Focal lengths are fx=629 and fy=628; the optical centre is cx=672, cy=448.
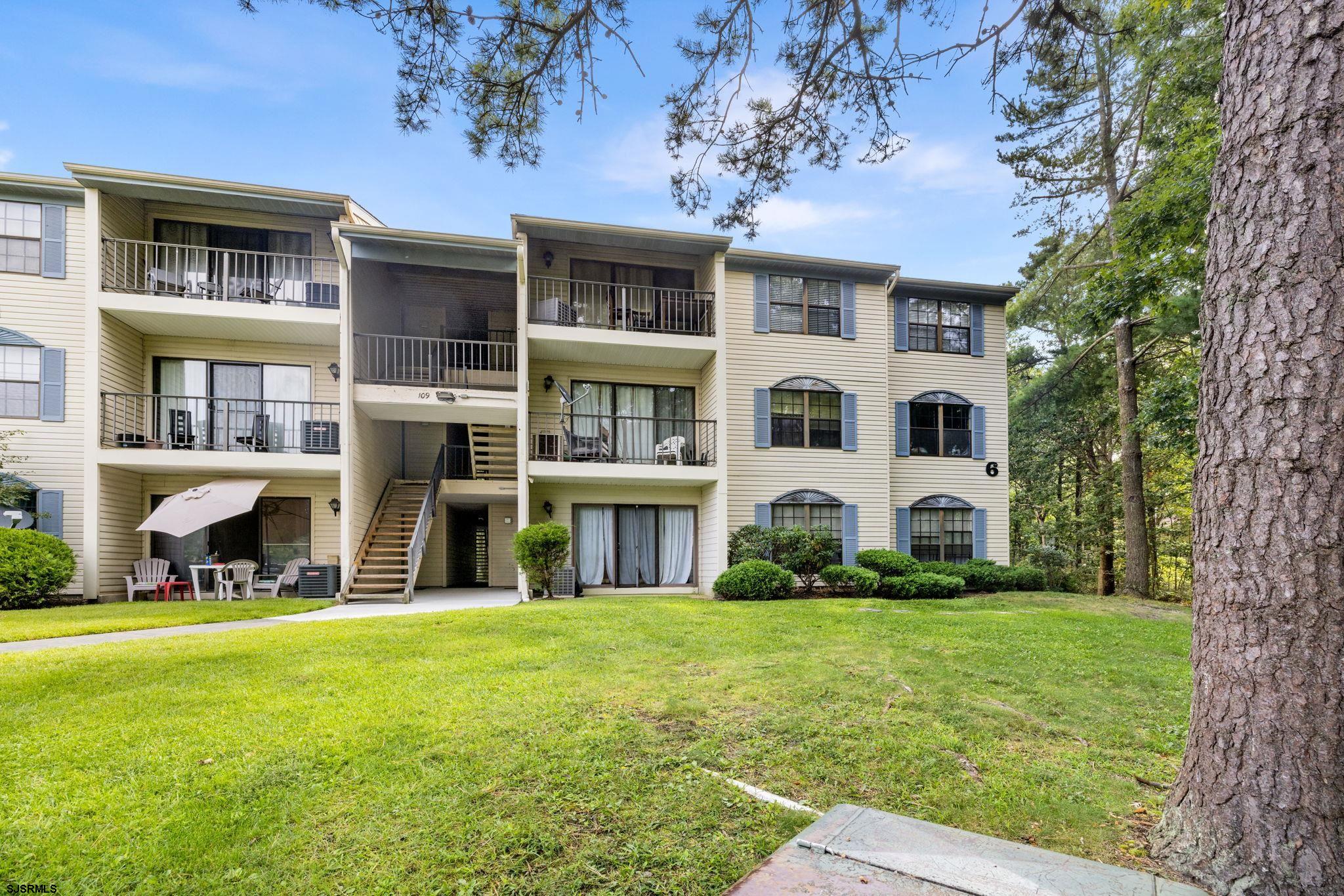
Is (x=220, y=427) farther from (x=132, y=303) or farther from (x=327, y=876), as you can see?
(x=327, y=876)

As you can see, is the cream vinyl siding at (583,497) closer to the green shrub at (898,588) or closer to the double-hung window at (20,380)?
the green shrub at (898,588)

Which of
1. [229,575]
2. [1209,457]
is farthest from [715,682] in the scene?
[229,575]

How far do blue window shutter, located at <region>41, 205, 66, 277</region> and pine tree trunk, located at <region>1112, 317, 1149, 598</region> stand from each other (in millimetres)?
21421

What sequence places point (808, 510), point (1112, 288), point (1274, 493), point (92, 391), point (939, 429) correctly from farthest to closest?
point (939, 429) → point (808, 510) → point (92, 391) → point (1112, 288) → point (1274, 493)

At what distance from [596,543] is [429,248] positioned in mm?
6644

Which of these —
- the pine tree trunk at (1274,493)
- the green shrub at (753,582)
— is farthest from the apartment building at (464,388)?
the pine tree trunk at (1274,493)

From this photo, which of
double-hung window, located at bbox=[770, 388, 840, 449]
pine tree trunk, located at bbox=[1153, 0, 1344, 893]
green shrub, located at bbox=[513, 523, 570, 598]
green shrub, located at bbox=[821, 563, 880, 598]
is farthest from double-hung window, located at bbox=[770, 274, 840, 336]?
pine tree trunk, located at bbox=[1153, 0, 1344, 893]

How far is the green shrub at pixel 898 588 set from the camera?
12031 mm

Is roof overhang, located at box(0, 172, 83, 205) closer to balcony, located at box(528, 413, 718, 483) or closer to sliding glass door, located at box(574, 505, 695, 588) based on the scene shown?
balcony, located at box(528, 413, 718, 483)

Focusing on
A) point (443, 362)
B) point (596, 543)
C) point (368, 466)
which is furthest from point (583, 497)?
point (443, 362)

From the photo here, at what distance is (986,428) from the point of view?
15469 millimetres

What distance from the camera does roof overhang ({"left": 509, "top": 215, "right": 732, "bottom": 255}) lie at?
12.3 m

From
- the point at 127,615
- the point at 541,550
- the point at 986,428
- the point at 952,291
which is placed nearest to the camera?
the point at 127,615

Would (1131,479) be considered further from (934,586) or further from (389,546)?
(389,546)
